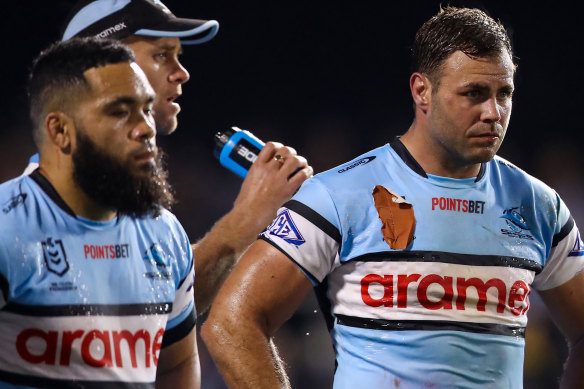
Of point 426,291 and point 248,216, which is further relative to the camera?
point 248,216

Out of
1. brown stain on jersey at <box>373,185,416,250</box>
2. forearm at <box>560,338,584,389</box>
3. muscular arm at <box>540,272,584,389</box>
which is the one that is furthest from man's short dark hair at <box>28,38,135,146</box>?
forearm at <box>560,338,584,389</box>

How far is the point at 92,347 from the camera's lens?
5.92 feet

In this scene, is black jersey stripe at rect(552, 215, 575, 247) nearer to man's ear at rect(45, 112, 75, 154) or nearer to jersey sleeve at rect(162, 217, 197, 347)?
jersey sleeve at rect(162, 217, 197, 347)

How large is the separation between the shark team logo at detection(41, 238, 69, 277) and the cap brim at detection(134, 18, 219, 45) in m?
0.86

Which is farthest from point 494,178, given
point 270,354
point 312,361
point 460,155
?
point 312,361

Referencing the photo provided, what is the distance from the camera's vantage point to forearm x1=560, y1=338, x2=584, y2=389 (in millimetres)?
2553

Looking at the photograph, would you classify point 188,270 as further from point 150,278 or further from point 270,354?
point 270,354

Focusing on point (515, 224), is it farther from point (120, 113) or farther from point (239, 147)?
point (120, 113)

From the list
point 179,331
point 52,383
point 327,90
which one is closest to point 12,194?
point 52,383

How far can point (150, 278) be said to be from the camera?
77.9 inches

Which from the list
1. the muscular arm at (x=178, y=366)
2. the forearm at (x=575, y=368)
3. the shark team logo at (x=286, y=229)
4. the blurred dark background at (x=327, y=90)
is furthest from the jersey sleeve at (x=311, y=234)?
the blurred dark background at (x=327, y=90)

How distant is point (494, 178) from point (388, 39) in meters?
4.32

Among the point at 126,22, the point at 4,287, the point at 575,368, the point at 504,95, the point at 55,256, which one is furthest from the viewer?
the point at 575,368

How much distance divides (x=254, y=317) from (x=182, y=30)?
90cm
